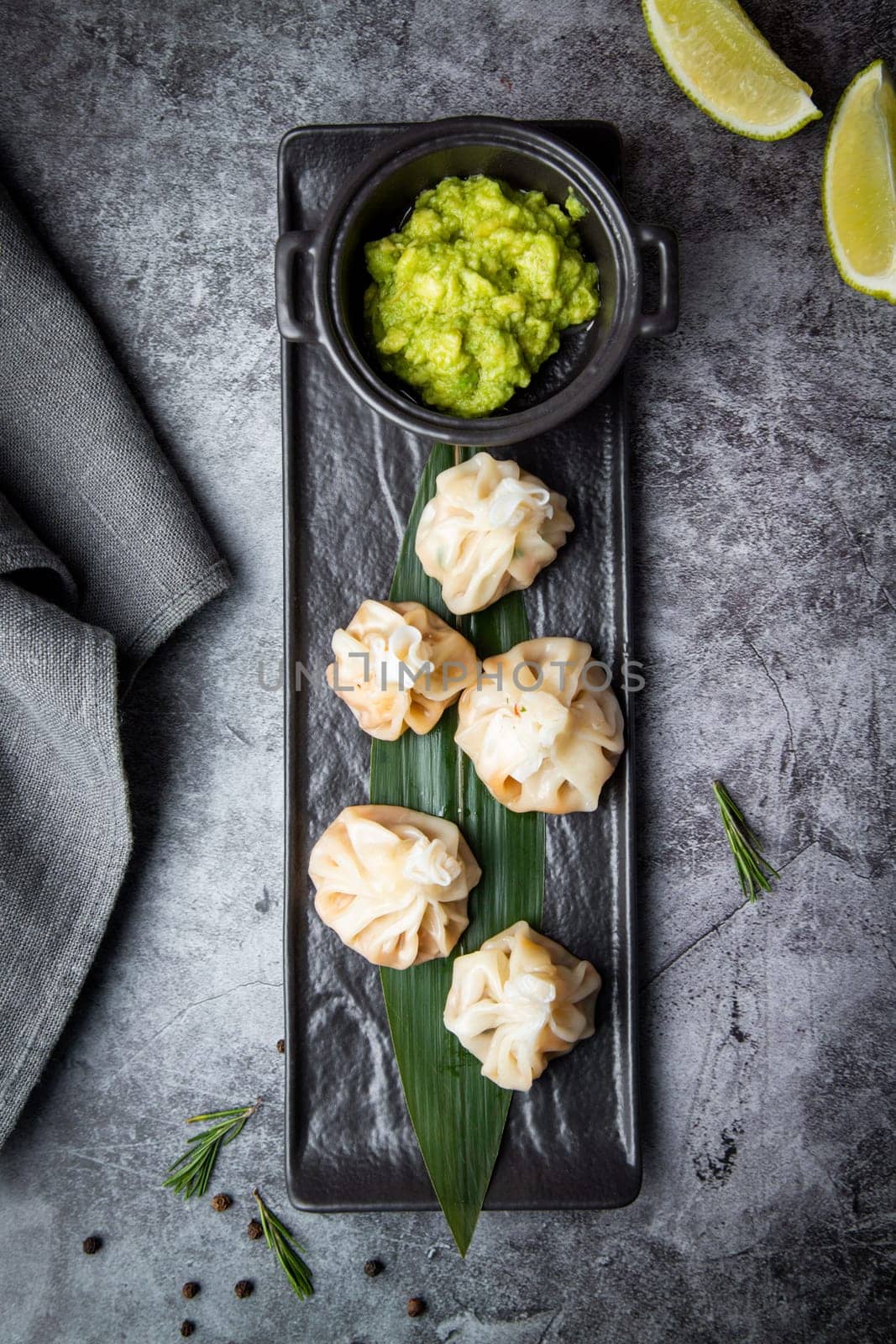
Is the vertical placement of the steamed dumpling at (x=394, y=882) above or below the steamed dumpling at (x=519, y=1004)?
above

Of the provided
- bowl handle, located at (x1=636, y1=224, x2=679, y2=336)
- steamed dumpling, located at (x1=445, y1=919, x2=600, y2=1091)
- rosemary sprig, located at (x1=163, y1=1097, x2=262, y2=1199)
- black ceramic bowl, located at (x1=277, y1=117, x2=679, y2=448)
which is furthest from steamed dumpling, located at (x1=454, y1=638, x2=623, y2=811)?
rosemary sprig, located at (x1=163, y1=1097, x2=262, y2=1199)

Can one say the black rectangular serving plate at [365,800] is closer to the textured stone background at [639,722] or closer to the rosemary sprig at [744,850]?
the textured stone background at [639,722]

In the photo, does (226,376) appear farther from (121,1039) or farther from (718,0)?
(121,1039)

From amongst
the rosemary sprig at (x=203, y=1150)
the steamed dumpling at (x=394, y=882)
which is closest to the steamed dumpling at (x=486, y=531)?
the steamed dumpling at (x=394, y=882)

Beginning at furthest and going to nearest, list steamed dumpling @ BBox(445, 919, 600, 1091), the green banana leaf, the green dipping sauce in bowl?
the green banana leaf, steamed dumpling @ BBox(445, 919, 600, 1091), the green dipping sauce in bowl

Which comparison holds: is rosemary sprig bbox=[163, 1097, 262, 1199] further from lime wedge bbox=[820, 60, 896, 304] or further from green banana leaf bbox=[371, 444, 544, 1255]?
lime wedge bbox=[820, 60, 896, 304]

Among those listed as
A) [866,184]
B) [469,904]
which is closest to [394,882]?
[469,904]
